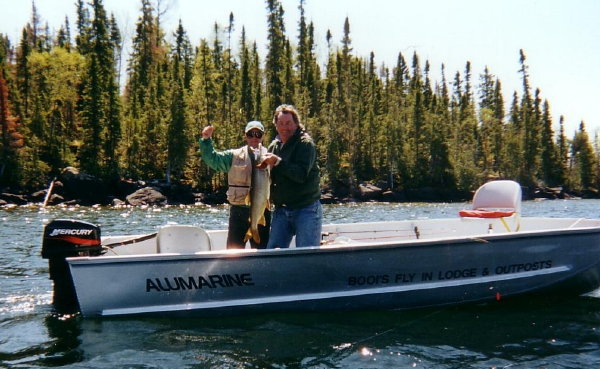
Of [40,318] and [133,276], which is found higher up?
[133,276]

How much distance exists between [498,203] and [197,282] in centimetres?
501

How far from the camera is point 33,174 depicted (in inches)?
1561

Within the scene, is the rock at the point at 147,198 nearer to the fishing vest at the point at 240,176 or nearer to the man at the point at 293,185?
the fishing vest at the point at 240,176

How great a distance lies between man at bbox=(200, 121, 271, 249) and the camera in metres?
6.11

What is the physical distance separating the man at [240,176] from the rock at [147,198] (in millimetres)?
30840

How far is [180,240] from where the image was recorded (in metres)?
6.44

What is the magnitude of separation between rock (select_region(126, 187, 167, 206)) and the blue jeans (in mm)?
31371

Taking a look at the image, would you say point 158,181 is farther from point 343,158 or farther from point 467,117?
point 467,117

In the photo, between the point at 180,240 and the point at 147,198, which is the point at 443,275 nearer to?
the point at 180,240

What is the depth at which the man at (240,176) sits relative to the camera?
6113 mm

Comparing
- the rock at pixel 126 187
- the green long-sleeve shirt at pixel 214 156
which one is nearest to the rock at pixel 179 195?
the rock at pixel 126 187

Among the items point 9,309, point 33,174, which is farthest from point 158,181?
point 9,309

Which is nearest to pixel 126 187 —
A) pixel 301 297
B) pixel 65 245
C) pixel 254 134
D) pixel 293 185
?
pixel 65 245

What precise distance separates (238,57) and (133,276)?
63591 mm
